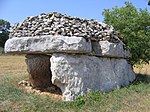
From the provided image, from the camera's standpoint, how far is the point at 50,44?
9.53 meters

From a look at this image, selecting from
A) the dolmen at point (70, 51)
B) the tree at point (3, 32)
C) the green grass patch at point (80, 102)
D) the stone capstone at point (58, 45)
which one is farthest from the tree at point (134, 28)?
the tree at point (3, 32)

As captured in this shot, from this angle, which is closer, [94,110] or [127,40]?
[94,110]

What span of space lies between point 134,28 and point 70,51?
485 centimetres

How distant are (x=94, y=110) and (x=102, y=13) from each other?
7246 millimetres

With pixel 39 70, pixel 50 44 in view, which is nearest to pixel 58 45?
pixel 50 44

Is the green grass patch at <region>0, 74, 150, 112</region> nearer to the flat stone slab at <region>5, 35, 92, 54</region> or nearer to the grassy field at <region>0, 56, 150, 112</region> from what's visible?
the grassy field at <region>0, 56, 150, 112</region>

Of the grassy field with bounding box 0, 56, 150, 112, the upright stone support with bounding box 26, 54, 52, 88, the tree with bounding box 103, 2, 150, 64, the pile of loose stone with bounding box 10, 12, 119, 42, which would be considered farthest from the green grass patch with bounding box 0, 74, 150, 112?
the tree with bounding box 103, 2, 150, 64

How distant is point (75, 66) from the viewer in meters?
9.75

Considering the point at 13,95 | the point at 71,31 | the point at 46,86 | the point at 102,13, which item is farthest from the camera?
the point at 102,13

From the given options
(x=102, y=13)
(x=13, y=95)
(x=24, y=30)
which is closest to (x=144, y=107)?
(x=13, y=95)

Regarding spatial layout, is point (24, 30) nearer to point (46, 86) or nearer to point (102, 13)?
point (46, 86)

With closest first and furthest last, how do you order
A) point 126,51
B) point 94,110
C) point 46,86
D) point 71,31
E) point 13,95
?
point 94,110 → point 13,95 → point 71,31 → point 46,86 → point 126,51

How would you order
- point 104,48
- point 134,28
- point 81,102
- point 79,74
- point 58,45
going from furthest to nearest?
point 134,28, point 104,48, point 79,74, point 58,45, point 81,102

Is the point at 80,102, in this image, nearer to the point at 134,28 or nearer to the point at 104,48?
the point at 104,48
